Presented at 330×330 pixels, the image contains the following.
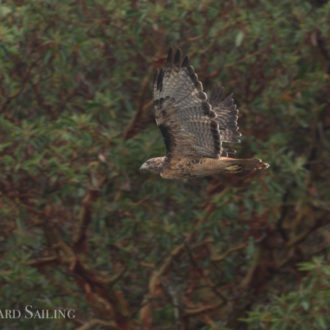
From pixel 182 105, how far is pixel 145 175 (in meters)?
1.80

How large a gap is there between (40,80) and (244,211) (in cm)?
230

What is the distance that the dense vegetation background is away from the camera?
6293 millimetres

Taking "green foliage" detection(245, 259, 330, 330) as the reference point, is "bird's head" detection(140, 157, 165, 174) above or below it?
above

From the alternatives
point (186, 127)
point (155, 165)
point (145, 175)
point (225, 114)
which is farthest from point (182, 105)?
point (145, 175)

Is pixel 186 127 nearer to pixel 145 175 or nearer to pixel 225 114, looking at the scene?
pixel 225 114

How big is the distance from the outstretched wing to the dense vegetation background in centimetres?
132

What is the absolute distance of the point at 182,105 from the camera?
485cm

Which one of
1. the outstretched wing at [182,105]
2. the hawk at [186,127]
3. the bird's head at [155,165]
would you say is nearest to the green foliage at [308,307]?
the hawk at [186,127]

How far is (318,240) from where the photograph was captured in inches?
327

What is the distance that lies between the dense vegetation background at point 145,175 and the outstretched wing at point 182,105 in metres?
1.32

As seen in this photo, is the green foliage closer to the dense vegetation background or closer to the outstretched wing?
the dense vegetation background

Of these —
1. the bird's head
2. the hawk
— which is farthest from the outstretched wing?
the bird's head

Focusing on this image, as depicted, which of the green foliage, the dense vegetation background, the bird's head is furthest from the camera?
the dense vegetation background

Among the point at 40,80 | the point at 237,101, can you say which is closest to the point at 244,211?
the point at 237,101
